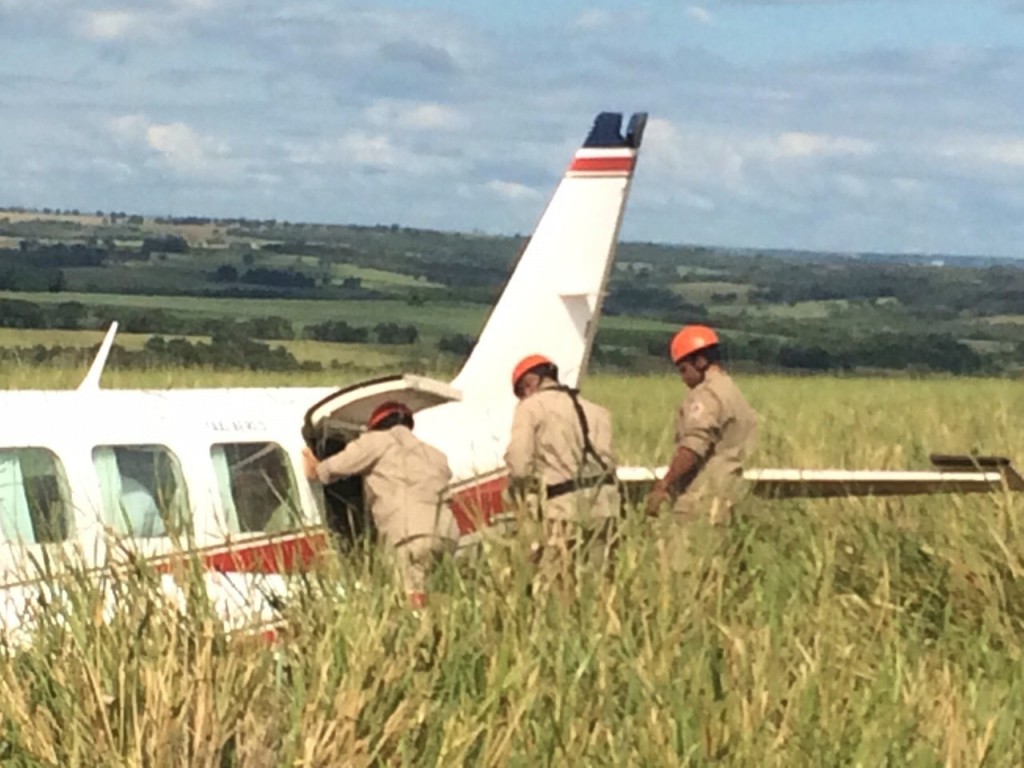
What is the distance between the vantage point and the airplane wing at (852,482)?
10656 millimetres

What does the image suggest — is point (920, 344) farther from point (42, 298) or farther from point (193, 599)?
point (193, 599)

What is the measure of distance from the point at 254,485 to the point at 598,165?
4266 millimetres

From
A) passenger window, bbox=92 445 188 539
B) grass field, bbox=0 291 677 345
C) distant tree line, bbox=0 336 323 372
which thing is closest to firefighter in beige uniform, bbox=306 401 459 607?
passenger window, bbox=92 445 188 539

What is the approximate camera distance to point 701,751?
601 centimetres

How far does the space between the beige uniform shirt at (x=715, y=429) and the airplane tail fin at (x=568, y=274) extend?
6.28ft

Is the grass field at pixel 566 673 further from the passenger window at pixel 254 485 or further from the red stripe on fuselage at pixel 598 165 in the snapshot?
the red stripe on fuselage at pixel 598 165

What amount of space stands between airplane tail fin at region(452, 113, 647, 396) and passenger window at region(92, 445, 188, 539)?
3158 mm

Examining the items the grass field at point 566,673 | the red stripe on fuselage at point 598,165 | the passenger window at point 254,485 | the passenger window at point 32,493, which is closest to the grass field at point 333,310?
the red stripe on fuselage at point 598,165

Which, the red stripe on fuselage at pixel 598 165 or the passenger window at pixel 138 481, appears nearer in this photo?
the passenger window at pixel 138 481

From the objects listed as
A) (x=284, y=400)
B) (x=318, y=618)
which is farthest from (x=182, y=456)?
(x=318, y=618)

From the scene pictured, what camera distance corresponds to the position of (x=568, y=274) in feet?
42.5

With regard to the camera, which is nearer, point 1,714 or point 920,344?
point 1,714

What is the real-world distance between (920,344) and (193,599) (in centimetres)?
5906

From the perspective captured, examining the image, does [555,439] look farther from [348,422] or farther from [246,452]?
[246,452]
